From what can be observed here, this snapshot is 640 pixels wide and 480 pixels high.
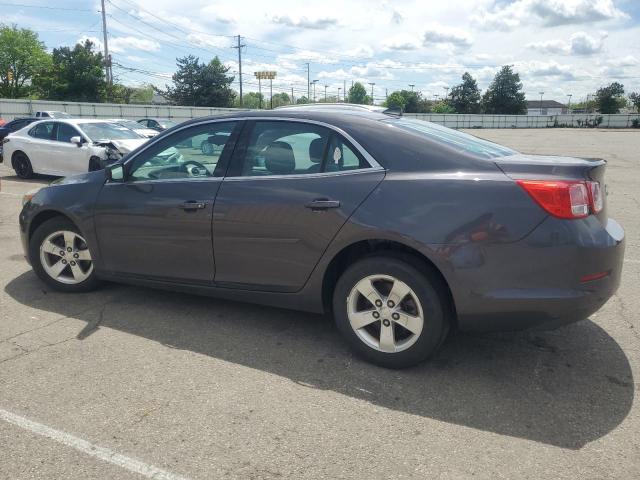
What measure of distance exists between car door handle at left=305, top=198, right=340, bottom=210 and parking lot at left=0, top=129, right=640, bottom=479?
3.31ft

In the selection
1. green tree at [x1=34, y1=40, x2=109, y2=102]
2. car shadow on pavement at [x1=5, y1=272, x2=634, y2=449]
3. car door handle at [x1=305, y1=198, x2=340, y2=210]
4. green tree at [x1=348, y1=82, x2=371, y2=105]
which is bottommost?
car shadow on pavement at [x1=5, y1=272, x2=634, y2=449]

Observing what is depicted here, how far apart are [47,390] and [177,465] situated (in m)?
1.16

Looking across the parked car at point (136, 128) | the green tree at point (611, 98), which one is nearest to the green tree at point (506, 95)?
the green tree at point (611, 98)

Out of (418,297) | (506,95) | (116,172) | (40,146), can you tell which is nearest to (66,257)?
(116,172)

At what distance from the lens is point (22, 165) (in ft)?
43.8

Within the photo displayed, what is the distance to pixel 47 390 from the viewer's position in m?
3.20

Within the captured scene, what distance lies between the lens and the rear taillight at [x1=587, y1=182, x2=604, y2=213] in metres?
3.12

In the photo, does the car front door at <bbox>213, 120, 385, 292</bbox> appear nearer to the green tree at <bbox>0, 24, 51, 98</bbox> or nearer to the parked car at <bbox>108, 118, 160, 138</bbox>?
the parked car at <bbox>108, 118, 160, 138</bbox>

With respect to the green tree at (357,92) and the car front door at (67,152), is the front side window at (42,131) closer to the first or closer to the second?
the car front door at (67,152)

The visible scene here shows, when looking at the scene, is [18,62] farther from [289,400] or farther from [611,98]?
[611,98]

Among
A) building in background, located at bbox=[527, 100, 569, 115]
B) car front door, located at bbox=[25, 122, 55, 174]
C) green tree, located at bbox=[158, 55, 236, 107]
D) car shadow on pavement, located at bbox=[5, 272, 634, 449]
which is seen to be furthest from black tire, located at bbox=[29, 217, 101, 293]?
building in background, located at bbox=[527, 100, 569, 115]

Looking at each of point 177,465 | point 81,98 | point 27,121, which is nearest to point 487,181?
point 177,465

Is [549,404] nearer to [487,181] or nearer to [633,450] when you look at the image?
[633,450]

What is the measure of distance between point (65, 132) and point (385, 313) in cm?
1135
